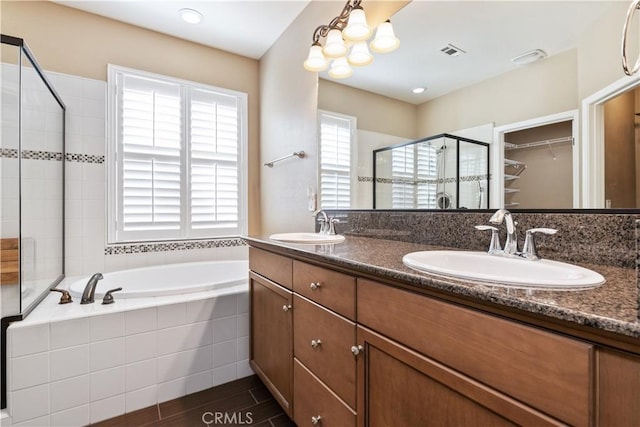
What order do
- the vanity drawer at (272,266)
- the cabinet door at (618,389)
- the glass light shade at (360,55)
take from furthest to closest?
the glass light shade at (360,55), the vanity drawer at (272,266), the cabinet door at (618,389)

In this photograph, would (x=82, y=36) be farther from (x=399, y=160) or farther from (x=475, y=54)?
(x=475, y=54)

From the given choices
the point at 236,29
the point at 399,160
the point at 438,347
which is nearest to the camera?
the point at 438,347

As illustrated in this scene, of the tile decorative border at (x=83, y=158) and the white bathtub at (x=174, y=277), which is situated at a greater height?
the tile decorative border at (x=83, y=158)

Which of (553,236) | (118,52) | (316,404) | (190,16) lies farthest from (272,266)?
(118,52)

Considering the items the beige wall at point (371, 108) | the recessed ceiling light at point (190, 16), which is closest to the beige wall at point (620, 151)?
the beige wall at point (371, 108)

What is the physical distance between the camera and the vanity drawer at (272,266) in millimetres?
1398

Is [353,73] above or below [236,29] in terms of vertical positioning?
below

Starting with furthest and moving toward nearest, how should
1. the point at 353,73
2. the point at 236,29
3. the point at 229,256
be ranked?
the point at 229,256 → the point at 236,29 → the point at 353,73

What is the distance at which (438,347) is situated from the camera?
2.35 feet

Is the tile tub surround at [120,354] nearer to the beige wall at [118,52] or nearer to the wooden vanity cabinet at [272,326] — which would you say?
the wooden vanity cabinet at [272,326]

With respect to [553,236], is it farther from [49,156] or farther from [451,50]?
[49,156]

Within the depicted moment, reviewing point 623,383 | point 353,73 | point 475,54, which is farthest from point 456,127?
point 623,383

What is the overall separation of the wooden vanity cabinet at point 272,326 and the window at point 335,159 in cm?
63

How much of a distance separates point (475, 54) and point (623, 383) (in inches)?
48.3
